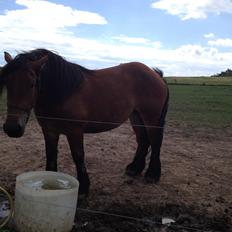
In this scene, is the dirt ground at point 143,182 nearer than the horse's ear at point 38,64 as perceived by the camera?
No

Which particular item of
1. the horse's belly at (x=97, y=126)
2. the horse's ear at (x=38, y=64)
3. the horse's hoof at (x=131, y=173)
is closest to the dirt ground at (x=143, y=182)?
the horse's hoof at (x=131, y=173)

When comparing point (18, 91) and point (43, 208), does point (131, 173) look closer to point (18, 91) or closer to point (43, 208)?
point (43, 208)

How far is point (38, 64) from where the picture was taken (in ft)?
13.3

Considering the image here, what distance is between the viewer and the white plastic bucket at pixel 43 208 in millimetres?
3629

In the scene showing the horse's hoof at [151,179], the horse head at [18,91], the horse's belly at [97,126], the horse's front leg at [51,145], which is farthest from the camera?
the horse's hoof at [151,179]

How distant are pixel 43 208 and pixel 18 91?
120cm

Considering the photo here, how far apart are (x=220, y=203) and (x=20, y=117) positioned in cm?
277

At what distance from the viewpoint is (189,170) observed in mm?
6289

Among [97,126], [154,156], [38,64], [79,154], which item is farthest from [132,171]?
[38,64]

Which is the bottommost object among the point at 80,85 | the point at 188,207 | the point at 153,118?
the point at 188,207

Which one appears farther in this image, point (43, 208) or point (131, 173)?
point (131, 173)

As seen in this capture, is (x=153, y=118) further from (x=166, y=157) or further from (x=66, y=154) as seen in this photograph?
(x=66, y=154)

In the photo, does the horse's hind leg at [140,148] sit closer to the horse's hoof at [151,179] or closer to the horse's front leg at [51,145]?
the horse's hoof at [151,179]

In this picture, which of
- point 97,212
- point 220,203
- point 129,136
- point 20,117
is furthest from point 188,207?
point 129,136
